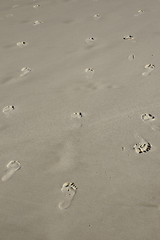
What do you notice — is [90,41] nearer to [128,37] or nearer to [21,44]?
[128,37]

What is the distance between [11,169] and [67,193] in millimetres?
520

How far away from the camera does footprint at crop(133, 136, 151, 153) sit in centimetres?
217

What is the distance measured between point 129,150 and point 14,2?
4321mm

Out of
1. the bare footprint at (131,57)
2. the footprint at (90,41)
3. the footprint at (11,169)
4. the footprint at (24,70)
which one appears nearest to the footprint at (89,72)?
the bare footprint at (131,57)

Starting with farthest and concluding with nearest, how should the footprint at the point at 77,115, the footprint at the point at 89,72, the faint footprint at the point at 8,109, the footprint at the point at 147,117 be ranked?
1. the footprint at the point at 89,72
2. the faint footprint at the point at 8,109
3. the footprint at the point at 77,115
4. the footprint at the point at 147,117

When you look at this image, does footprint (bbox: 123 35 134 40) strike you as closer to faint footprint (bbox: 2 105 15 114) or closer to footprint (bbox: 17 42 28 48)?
footprint (bbox: 17 42 28 48)

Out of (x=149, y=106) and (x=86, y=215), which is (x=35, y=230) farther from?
(x=149, y=106)

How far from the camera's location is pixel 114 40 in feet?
11.7

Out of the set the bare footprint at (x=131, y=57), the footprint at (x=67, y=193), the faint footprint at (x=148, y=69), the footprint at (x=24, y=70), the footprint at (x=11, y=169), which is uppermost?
the faint footprint at (x=148, y=69)

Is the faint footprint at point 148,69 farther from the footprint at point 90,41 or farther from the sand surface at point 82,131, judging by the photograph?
the footprint at point 90,41

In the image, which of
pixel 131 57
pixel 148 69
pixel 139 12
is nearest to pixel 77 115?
pixel 148 69

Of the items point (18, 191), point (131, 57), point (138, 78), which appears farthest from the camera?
point (131, 57)

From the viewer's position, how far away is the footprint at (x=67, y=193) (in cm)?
193

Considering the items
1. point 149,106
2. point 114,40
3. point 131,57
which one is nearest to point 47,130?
point 149,106
